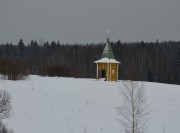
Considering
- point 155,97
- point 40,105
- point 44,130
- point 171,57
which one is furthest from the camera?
point 171,57

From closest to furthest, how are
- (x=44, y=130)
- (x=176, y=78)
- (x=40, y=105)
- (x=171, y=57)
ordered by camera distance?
(x=44, y=130) < (x=40, y=105) < (x=176, y=78) < (x=171, y=57)

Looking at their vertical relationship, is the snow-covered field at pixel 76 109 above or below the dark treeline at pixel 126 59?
below

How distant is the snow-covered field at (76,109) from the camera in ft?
47.2

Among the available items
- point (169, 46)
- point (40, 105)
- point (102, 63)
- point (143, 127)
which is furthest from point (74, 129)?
point (169, 46)

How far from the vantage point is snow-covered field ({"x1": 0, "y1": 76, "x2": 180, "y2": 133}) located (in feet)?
47.2

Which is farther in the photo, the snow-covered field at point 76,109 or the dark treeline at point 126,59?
the dark treeline at point 126,59

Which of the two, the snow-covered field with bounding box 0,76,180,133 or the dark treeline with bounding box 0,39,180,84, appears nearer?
the snow-covered field with bounding box 0,76,180,133

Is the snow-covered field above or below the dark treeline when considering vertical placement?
below

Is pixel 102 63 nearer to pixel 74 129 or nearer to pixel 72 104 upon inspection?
pixel 72 104

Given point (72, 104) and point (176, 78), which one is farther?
point (176, 78)

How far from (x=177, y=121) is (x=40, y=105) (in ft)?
18.7

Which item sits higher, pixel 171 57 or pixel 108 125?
pixel 171 57

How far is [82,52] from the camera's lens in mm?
110438

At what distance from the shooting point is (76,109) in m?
18.0
